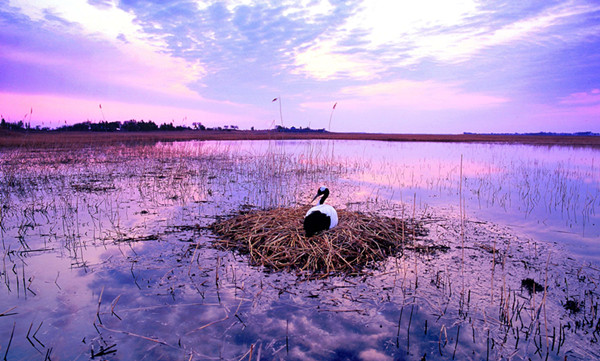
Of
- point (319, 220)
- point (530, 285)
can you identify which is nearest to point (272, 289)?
point (319, 220)

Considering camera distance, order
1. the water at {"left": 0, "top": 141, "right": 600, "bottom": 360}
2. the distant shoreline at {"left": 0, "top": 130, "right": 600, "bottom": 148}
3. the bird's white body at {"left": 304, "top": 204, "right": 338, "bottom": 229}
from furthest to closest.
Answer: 1. the distant shoreline at {"left": 0, "top": 130, "right": 600, "bottom": 148}
2. the bird's white body at {"left": 304, "top": 204, "right": 338, "bottom": 229}
3. the water at {"left": 0, "top": 141, "right": 600, "bottom": 360}

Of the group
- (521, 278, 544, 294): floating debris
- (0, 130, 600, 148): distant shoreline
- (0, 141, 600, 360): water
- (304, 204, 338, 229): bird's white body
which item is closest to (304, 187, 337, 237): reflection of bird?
(304, 204, 338, 229): bird's white body

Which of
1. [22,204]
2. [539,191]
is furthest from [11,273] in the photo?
[539,191]

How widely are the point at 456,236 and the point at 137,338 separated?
566 cm

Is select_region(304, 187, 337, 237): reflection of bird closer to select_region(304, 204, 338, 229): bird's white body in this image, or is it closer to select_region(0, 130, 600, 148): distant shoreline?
select_region(304, 204, 338, 229): bird's white body

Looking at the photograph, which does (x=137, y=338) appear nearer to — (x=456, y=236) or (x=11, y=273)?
(x=11, y=273)

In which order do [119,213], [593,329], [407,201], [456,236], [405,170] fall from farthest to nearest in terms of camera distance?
[405,170] → [407,201] → [119,213] → [456,236] → [593,329]

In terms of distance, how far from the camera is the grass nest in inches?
187

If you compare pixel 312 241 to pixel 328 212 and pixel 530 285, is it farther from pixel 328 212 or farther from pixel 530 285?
pixel 530 285

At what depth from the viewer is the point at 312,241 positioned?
5223 millimetres

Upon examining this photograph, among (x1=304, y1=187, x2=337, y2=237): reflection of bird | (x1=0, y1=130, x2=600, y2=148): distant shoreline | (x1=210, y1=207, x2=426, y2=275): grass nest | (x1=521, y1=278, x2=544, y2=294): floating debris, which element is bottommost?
(x1=521, y1=278, x2=544, y2=294): floating debris

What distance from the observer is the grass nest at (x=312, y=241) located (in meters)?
4.76

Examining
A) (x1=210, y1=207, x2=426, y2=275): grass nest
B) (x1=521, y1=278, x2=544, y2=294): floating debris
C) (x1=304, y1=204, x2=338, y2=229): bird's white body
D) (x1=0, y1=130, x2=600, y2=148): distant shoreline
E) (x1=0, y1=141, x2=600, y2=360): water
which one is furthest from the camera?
(x1=0, y1=130, x2=600, y2=148): distant shoreline

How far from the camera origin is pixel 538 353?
2.97 meters
